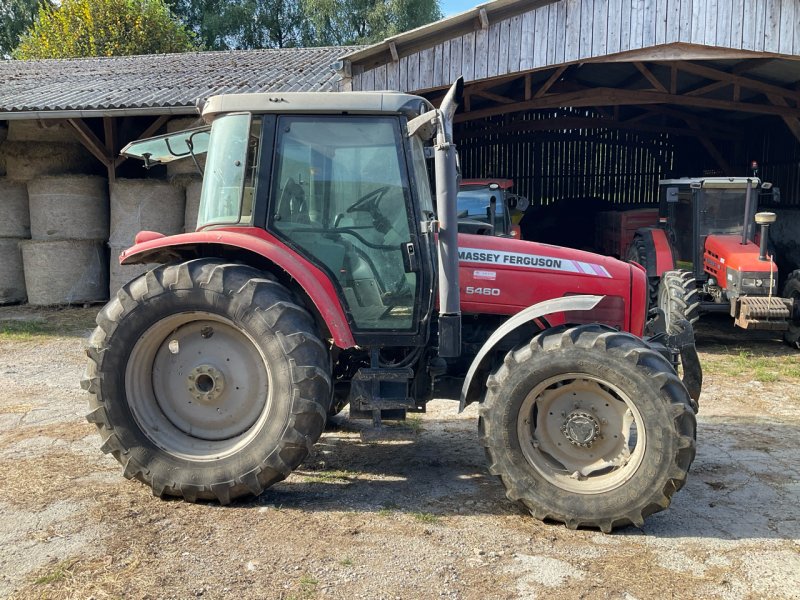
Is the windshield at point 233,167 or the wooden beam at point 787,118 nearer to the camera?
the windshield at point 233,167

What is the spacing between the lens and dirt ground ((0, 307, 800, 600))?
2.96 m

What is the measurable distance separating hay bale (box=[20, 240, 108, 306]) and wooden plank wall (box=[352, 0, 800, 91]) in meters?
5.20

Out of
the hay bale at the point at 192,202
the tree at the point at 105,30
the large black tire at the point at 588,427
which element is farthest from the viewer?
the tree at the point at 105,30

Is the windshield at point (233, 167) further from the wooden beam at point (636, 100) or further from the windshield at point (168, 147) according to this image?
the wooden beam at point (636, 100)

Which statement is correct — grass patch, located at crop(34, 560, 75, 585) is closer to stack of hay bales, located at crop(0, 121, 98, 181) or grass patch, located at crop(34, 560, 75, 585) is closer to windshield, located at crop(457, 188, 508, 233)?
windshield, located at crop(457, 188, 508, 233)

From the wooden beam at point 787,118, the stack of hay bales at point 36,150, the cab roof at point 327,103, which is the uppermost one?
the wooden beam at point 787,118

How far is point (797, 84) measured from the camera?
→ 10375mm

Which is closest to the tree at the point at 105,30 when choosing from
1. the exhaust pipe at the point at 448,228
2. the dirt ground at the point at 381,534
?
the dirt ground at the point at 381,534

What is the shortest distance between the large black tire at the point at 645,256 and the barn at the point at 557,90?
88.7 inches

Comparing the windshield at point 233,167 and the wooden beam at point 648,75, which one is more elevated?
the wooden beam at point 648,75

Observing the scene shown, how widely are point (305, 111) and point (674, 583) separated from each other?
9.03 feet

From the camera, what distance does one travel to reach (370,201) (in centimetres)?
376

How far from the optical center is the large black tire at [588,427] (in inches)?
131

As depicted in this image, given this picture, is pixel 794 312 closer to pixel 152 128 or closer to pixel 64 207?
pixel 152 128
